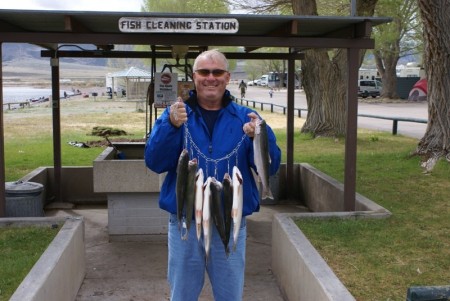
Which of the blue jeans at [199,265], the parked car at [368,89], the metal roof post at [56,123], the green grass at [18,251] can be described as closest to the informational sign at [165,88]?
the metal roof post at [56,123]

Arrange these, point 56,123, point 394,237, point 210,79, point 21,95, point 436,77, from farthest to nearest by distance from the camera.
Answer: point 21,95, point 436,77, point 56,123, point 394,237, point 210,79

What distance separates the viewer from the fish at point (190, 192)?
3.15 m

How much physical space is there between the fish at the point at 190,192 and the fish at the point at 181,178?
0.6 inches

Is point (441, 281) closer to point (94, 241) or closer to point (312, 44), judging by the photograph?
point (312, 44)

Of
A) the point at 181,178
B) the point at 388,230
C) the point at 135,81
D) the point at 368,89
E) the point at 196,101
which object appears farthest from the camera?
the point at 368,89

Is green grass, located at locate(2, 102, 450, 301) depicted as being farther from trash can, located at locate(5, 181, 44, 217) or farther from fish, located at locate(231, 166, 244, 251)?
trash can, located at locate(5, 181, 44, 217)

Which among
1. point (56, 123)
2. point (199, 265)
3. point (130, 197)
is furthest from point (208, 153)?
point (56, 123)

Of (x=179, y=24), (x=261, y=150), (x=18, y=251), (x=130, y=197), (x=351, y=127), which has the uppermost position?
(x=179, y=24)

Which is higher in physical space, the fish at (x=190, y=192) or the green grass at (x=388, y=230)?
the fish at (x=190, y=192)

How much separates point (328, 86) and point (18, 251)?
12.2 metres

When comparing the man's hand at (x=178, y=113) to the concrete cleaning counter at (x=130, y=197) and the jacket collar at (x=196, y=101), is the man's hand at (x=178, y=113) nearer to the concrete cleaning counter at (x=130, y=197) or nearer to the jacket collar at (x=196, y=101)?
the jacket collar at (x=196, y=101)

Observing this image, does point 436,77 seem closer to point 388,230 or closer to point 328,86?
point 388,230

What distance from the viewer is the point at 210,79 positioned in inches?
129

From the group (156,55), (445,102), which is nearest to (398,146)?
(445,102)
